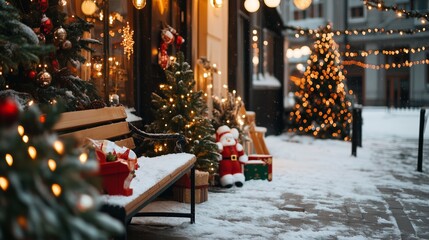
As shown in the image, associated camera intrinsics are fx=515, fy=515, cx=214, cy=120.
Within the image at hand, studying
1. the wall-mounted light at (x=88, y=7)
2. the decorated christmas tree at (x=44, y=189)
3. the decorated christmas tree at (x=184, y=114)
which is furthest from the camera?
the decorated christmas tree at (x=184, y=114)

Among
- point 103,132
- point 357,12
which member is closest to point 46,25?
point 103,132

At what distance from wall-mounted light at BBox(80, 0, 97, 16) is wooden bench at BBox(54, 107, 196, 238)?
141cm

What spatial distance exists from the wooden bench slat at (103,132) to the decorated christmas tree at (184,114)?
107 cm

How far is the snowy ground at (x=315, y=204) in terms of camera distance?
513 centimetres

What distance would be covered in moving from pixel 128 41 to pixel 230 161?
2280mm

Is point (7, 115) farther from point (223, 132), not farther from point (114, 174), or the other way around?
point (223, 132)

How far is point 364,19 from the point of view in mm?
42188

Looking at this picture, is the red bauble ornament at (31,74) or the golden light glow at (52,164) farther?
the red bauble ornament at (31,74)

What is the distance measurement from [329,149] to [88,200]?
1197cm

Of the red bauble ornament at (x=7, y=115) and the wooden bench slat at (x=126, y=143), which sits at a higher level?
the red bauble ornament at (x=7, y=115)

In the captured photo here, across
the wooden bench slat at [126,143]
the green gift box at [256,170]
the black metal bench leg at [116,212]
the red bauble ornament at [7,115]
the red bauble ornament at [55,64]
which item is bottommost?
the green gift box at [256,170]

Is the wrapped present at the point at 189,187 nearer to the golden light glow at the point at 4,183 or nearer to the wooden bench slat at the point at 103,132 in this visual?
the wooden bench slat at the point at 103,132

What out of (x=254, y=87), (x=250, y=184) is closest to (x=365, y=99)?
(x=254, y=87)

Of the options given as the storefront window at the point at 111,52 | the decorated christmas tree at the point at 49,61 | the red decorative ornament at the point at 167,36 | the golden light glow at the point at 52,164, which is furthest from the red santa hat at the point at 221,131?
the golden light glow at the point at 52,164
